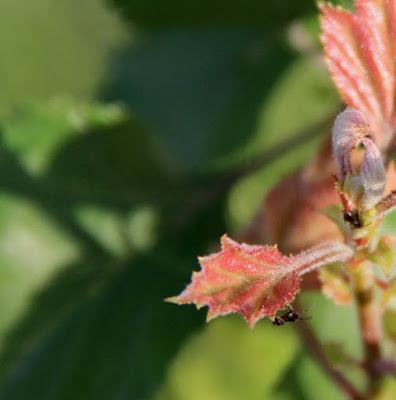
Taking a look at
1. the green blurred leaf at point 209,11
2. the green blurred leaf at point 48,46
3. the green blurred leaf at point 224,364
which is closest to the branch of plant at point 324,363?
the green blurred leaf at point 224,364

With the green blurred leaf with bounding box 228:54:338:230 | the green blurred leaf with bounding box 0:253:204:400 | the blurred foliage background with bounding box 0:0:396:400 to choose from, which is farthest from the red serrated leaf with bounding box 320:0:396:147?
the green blurred leaf with bounding box 228:54:338:230

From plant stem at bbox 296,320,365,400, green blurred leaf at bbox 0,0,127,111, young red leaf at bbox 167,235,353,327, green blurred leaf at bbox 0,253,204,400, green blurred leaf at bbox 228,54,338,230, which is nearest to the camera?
young red leaf at bbox 167,235,353,327

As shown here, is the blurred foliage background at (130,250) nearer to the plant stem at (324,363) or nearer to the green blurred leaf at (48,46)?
the plant stem at (324,363)

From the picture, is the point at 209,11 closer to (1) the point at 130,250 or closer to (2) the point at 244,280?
(1) the point at 130,250

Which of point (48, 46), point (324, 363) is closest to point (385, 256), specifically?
point (324, 363)

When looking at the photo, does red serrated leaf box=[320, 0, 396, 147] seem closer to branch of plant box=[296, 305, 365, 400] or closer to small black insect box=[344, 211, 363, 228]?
→ small black insect box=[344, 211, 363, 228]

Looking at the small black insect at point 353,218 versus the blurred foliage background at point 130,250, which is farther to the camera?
the blurred foliage background at point 130,250
